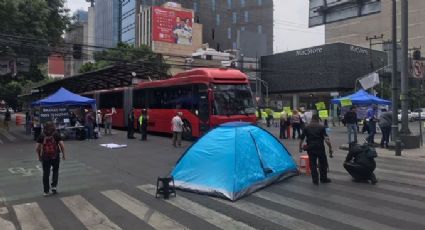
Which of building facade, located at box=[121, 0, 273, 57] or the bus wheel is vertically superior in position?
A: building facade, located at box=[121, 0, 273, 57]

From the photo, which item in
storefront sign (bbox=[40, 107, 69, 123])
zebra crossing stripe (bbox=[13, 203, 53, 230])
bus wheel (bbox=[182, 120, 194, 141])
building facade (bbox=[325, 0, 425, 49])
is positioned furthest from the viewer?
building facade (bbox=[325, 0, 425, 49])


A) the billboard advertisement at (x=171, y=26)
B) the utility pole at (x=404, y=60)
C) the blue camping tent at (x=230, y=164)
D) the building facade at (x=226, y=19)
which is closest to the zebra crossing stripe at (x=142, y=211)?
the blue camping tent at (x=230, y=164)

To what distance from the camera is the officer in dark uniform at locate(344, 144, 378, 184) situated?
37.7 ft

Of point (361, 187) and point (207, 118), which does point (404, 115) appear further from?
point (361, 187)

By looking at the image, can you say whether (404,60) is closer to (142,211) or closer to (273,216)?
(273,216)

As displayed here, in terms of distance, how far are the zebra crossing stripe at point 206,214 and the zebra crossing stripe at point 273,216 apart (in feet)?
1.83

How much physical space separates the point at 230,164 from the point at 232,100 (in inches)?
511

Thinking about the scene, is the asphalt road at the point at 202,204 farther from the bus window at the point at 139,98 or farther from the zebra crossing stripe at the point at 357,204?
the bus window at the point at 139,98

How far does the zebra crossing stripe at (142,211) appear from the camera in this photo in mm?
8023

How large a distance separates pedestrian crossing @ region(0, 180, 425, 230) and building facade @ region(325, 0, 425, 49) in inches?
3361

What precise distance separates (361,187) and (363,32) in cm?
10158

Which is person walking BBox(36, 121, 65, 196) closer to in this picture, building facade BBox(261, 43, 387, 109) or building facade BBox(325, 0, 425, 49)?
building facade BBox(261, 43, 387, 109)

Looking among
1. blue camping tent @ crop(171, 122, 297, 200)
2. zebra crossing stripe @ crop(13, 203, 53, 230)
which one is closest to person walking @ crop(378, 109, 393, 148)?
blue camping tent @ crop(171, 122, 297, 200)

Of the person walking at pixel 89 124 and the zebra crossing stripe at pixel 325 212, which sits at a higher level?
the person walking at pixel 89 124
